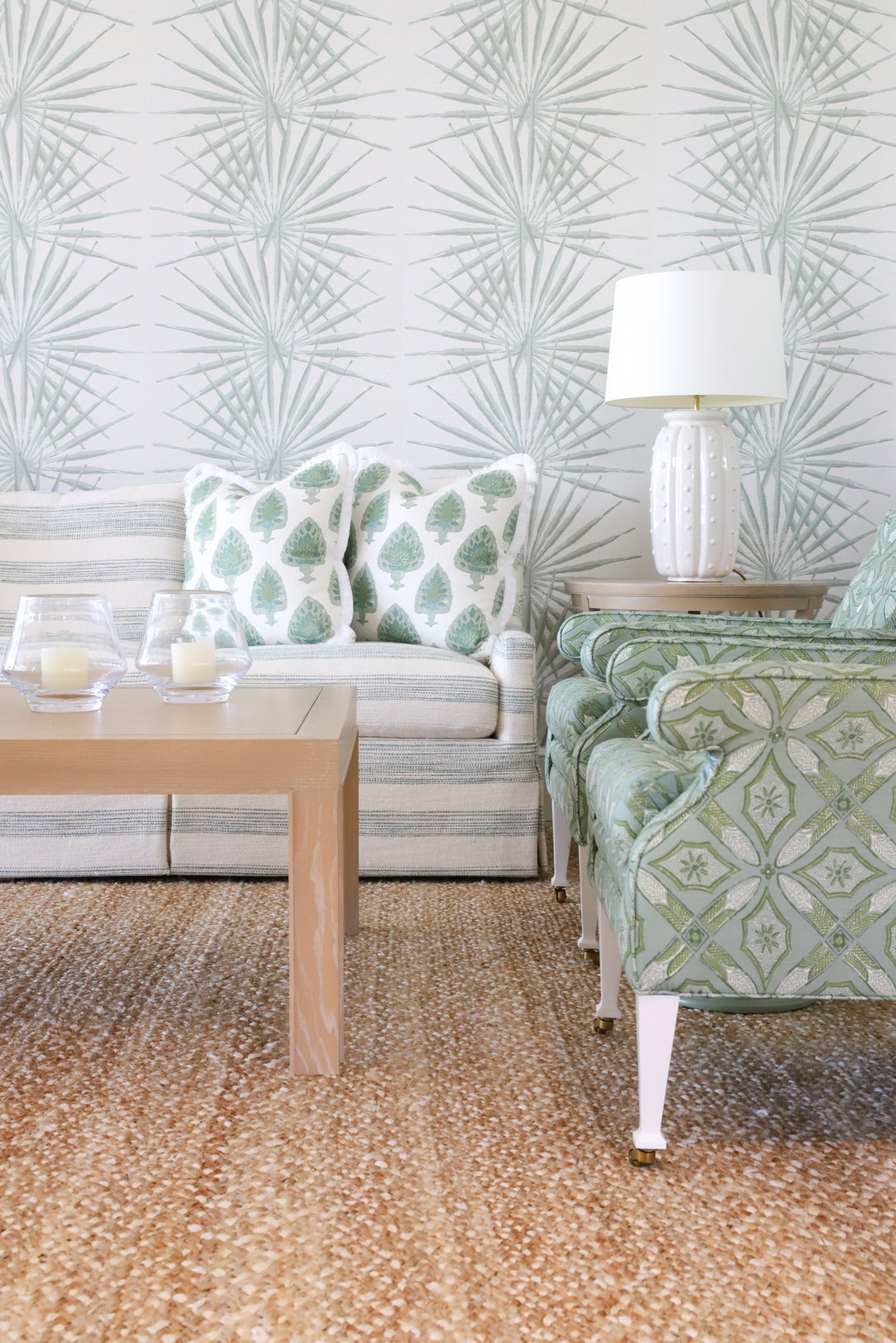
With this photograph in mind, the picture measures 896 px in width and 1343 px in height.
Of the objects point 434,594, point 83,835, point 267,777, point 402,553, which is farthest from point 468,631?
point 267,777

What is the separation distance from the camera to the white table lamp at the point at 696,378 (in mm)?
2602

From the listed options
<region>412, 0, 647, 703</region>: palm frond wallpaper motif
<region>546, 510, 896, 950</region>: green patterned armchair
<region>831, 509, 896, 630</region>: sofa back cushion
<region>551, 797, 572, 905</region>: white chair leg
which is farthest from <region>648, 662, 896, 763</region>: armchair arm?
<region>412, 0, 647, 703</region>: palm frond wallpaper motif

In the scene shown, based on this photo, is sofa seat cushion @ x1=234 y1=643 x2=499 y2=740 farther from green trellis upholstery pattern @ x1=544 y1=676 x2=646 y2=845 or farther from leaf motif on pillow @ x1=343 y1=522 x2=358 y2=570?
leaf motif on pillow @ x1=343 y1=522 x2=358 y2=570

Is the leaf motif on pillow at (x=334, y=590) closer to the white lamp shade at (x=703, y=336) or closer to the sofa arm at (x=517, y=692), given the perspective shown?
the sofa arm at (x=517, y=692)

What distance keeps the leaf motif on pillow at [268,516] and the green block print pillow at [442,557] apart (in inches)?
9.5

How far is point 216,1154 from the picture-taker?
128 cm

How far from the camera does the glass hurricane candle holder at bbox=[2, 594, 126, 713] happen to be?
1.65m

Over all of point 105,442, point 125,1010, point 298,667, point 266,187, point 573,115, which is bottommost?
point 125,1010

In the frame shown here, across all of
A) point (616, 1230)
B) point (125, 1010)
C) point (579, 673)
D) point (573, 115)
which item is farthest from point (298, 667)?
point (573, 115)

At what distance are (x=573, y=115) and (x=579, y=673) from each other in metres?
1.57

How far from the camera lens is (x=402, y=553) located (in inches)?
111

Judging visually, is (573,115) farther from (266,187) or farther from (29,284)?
(29,284)

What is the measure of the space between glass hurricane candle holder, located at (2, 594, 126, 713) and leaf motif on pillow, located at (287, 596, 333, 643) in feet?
3.34

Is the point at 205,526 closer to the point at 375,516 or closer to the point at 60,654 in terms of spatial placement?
the point at 375,516
